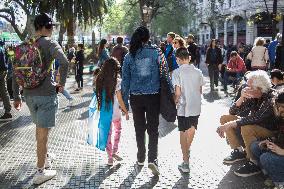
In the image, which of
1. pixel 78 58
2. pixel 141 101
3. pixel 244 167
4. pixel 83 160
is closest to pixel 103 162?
pixel 83 160

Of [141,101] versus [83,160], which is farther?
[83,160]

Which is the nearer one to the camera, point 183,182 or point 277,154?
point 277,154

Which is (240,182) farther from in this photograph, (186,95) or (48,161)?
(48,161)

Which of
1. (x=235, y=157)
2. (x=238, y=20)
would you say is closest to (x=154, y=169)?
(x=235, y=157)

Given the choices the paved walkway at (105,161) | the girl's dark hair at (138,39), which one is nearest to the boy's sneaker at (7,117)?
the paved walkway at (105,161)

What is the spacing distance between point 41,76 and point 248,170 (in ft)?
8.79

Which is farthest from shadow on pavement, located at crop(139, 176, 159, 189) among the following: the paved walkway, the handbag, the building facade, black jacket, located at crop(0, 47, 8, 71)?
the building facade

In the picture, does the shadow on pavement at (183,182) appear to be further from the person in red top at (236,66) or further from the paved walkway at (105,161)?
the person in red top at (236,66)

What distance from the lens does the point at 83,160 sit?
6109 mm

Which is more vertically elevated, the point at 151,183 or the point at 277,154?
the point at 277,154

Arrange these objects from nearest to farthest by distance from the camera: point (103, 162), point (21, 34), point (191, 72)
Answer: point (191, 72)
point (103, 162)
point (21, 34)

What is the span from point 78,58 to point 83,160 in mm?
9252

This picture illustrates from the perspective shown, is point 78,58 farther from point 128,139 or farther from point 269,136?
point 269,136

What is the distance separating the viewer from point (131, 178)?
17.3ft
